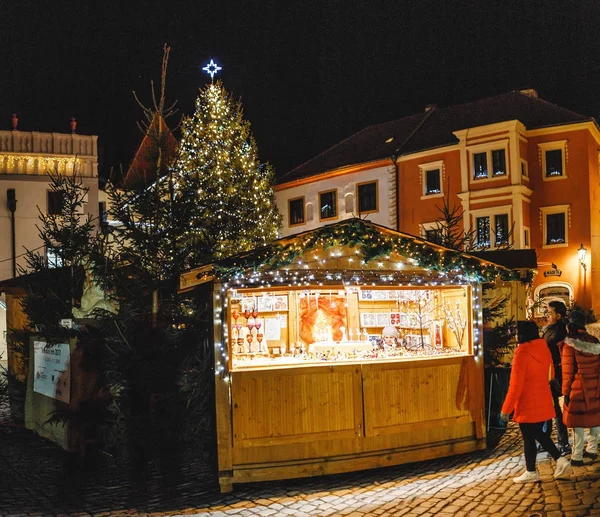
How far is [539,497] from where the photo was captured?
6789 millimetres

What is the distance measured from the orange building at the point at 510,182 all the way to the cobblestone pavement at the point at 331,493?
774 inches

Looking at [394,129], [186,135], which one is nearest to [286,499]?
[186,135]

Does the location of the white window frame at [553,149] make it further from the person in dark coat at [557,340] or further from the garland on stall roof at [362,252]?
the person in dark coat at [557,340]

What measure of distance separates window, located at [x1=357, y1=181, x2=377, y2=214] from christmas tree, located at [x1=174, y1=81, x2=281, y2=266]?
13076 millimetres

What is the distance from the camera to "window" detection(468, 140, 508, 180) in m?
30.8

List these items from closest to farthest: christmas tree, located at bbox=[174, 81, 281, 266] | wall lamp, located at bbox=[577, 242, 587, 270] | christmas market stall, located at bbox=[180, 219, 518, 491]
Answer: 1. christmas market stall, located at bbox=[180, 219, 518, 491]
2. christmas tree, located at bbox=[174, 81, 281, 266]
3. wall lamp, located at bbox=[577, 242, 587, 270]

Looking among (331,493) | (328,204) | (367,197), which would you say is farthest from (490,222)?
(331,493)

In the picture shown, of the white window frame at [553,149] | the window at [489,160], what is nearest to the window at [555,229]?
the white window frame at [553,149]

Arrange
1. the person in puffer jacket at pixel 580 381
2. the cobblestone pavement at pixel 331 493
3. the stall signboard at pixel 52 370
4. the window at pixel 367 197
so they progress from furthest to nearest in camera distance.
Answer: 1. the window at pixel 367 197
2. the stall signboard at pixel 52 370
3. the person in puffer jacket at pixel 580 381
4. the cobblestone pavement at pixel 331 493

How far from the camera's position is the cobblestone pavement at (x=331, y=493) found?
22.1 ft

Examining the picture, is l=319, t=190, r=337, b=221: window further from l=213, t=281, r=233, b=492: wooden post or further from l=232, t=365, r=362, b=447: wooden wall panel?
l=213, t=281, r=233, b=492: wooden post

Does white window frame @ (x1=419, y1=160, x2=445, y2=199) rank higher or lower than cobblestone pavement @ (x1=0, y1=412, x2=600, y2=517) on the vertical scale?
higher

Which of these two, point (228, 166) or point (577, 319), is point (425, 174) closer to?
point (228, 166)

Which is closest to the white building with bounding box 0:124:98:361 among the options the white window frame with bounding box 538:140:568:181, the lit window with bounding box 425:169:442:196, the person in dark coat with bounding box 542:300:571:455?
the lit window with bounding box 425:169:442:196
